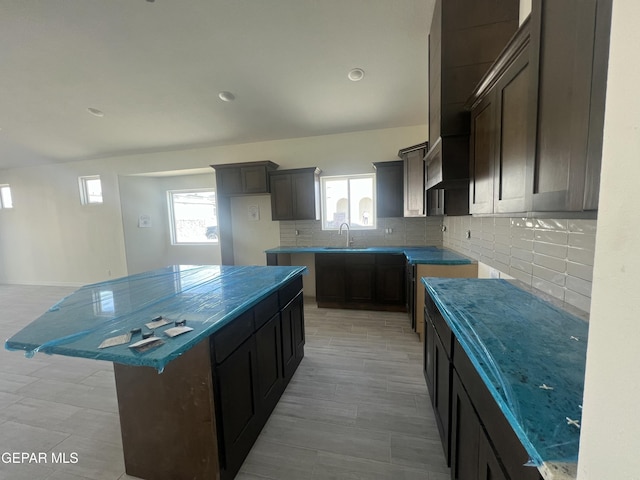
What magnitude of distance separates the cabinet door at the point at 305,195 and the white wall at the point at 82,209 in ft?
1.43

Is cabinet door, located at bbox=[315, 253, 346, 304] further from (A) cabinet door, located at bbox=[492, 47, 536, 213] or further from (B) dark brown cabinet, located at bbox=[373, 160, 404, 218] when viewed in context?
(A) cabinet door, located at bbox=[492, 47, 536, 213]

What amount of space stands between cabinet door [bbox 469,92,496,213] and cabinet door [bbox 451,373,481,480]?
3.31ft

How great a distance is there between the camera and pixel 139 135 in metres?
4.48

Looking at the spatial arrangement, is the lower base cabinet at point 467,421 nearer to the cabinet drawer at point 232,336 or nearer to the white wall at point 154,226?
the cabinet drawer at point 232,336

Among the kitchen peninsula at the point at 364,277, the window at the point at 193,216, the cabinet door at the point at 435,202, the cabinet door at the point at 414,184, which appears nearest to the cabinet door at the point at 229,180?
the window at the point at 193,216

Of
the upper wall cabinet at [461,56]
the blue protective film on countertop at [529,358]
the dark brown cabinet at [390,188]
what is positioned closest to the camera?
the blue protective film on countertop at [529,358]

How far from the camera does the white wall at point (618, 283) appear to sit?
36 cm

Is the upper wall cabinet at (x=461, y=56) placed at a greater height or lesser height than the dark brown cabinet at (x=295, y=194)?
greater

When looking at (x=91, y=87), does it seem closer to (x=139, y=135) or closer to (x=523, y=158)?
(x=139, y=135)

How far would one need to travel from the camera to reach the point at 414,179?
3.50 metres

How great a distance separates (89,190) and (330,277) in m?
5.82

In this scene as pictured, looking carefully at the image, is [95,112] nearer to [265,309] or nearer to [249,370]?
[265,309]

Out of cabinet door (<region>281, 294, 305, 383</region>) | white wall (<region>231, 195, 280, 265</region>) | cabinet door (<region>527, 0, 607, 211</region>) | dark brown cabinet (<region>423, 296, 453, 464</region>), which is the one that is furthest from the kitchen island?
white wall (<region>231, 195, 280, 265</region>)

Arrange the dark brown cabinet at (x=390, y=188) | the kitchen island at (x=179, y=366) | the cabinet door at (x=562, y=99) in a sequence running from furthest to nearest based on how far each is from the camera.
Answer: the dark brown cabinet at (x=390, y=188)
the kitchen island at (x=179, y=366)
the cabinet door at (x=562, y=99)
